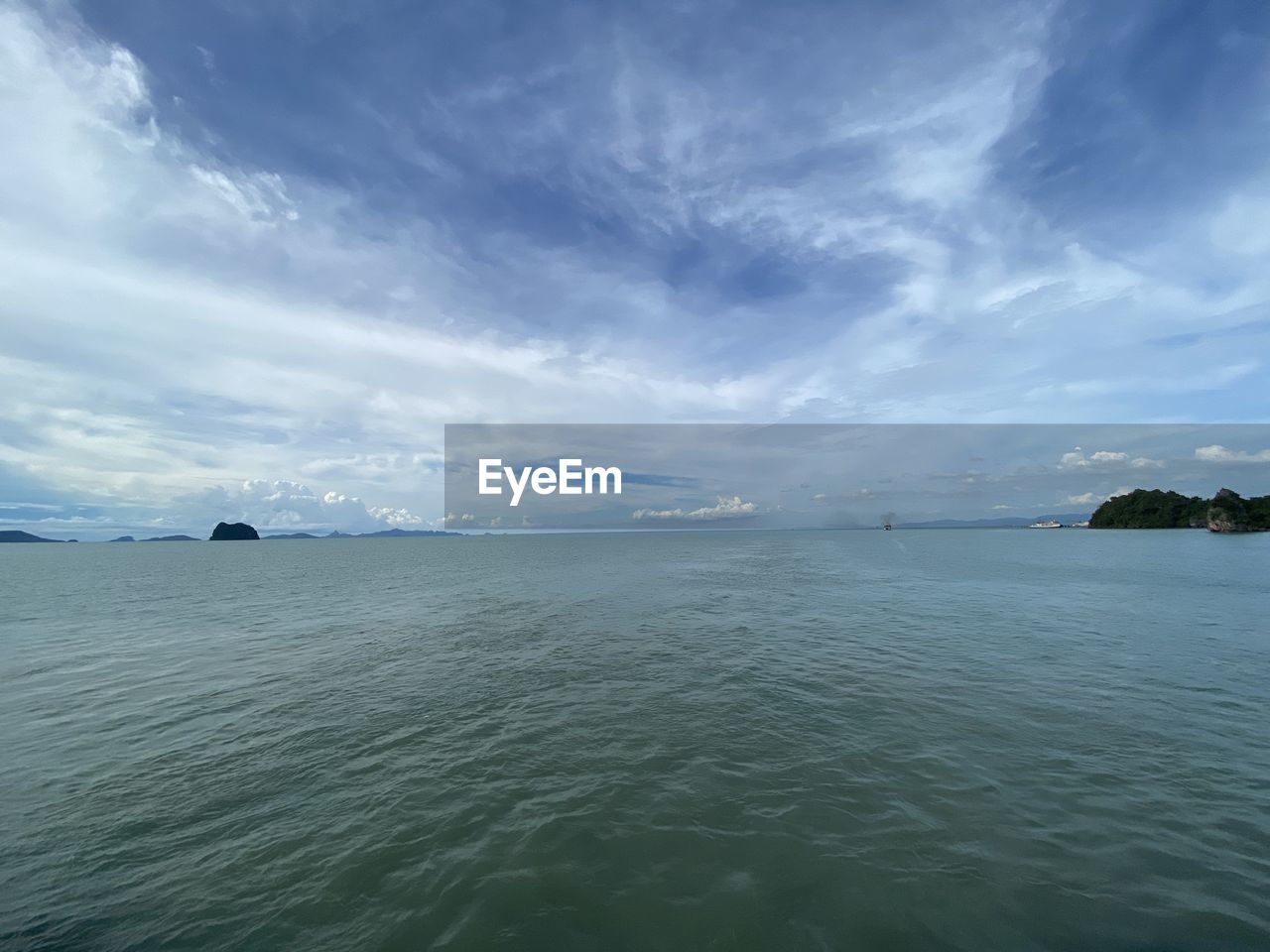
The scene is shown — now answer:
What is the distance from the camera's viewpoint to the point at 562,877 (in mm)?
8867

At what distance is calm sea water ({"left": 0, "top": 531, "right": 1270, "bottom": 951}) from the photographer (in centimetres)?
797

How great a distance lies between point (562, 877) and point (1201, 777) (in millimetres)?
15393

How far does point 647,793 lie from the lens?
457 inches

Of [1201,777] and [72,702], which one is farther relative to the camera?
[72,702]

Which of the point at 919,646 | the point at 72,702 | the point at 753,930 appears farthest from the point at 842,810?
the point at 72,702

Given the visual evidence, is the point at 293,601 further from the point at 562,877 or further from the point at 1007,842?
the point at 1007,842

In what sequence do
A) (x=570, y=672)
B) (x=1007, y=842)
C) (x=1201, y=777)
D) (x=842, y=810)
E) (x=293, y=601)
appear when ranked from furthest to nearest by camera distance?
(x=293, y=601), (x=570, y=672), (x=1201, y=777), (x=842, y=810), (x=1007, y=842)

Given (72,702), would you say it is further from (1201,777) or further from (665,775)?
(1201,777)

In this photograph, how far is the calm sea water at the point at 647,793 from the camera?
26.2 feet

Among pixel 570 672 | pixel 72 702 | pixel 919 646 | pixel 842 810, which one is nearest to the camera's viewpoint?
pixel 842 810

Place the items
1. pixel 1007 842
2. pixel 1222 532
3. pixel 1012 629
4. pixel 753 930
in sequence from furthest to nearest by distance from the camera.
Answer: pixel 1222 532 < pixel 1012 629 < pixel 1007 842 < pixel 753 930

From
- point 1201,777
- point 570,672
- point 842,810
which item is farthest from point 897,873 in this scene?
point 570,672

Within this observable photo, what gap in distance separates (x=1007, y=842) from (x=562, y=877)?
8.63 metres

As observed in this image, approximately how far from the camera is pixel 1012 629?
93.8ft
